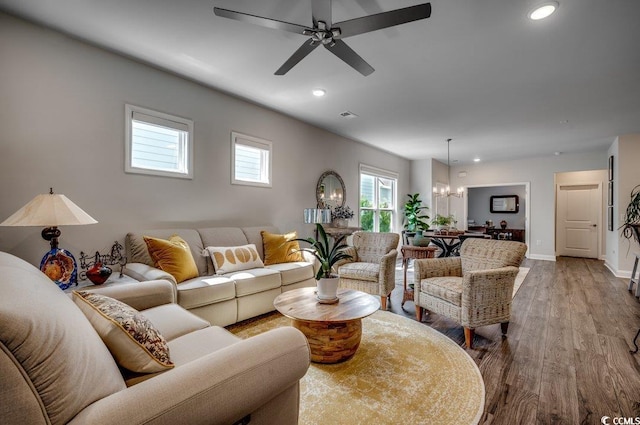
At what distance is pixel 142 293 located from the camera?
2.05m

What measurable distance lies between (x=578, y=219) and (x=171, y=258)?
32.3ft

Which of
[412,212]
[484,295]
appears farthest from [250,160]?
[412,212]

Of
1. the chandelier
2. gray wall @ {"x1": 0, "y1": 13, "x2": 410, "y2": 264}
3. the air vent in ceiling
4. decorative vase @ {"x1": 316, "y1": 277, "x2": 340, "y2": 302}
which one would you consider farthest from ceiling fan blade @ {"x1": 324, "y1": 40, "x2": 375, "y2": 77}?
the chandelier

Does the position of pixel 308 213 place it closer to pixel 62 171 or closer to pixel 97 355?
pixel 62 171

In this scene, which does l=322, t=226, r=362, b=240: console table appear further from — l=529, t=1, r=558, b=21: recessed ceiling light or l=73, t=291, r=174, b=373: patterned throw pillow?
l=73, t=291, r=174, b=373: patterned throw pillow

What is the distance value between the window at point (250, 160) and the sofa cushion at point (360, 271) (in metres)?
1.70

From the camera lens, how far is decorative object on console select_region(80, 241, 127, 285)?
2307mm

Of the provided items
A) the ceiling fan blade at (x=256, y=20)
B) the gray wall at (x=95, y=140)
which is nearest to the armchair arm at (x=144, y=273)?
the gray wall at (x=95, y=140)

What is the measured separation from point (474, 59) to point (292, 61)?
5.99 feet

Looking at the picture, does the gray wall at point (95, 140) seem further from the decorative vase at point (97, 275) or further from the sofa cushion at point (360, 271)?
the sofa cushion at point (360, 271)

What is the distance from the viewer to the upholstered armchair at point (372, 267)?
352 centimetres

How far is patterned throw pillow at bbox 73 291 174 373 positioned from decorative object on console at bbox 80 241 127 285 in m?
1.22

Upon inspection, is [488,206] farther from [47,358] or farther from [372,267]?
[47,358]

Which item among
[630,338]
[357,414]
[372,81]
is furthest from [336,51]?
[630,338]
